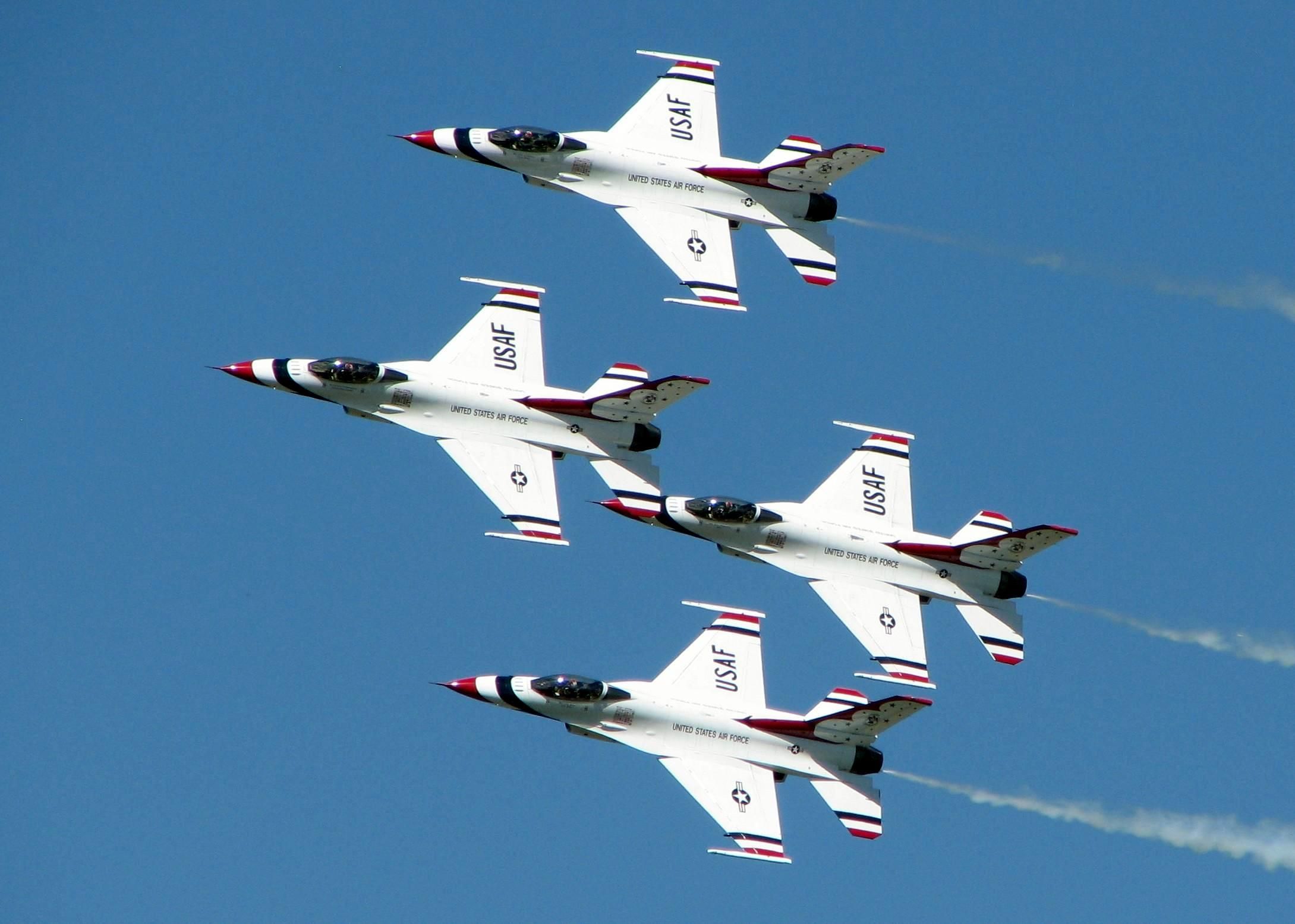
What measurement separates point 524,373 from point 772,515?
22.4ft

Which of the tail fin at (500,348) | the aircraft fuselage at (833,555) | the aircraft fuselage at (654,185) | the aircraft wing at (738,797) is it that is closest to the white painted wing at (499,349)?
the tail fin at (500,348)

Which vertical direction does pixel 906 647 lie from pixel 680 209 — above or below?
below

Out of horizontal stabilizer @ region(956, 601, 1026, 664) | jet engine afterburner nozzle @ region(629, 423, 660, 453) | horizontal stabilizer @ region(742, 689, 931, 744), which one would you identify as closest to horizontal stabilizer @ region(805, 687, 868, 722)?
horizontal stabilizer @ region(742, 689, 931, 744)

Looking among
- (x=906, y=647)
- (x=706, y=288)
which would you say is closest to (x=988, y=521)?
(x=906, y=647)

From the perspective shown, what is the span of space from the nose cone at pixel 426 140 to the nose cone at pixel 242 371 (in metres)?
6.69

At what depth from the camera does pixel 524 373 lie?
269 feet

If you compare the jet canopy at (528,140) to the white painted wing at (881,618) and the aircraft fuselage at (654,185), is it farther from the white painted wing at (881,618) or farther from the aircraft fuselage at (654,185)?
the white painted wing at (881,618)

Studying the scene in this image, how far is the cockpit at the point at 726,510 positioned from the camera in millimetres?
80812

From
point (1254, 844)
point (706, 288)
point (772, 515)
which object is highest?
point (706, 288)

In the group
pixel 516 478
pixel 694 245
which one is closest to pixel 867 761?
pixel 516 478

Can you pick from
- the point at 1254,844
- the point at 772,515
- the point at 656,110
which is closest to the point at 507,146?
the point at 656,110

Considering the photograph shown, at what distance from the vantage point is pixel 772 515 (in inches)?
3187

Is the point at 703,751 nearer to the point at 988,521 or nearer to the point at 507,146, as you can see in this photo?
the point at 988,521

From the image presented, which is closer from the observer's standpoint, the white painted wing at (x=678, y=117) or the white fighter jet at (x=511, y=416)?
the white fighter jet at (x=511, y=416)
